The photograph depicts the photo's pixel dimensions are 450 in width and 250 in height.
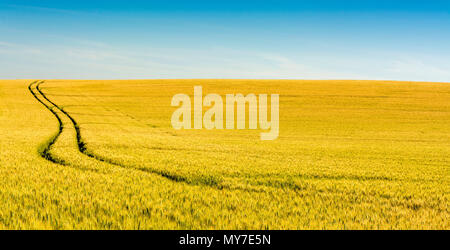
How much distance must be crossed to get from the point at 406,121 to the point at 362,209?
31.4 metres

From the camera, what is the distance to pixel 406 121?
33031 mm

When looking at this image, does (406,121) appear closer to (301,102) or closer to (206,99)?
(301,102)

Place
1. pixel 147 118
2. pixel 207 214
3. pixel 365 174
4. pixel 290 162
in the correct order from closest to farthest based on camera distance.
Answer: pixel 207 214 → pixel 365 174 → pixel 290 162 → pixel 147 118

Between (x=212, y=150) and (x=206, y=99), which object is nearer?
(x=212, y=150)

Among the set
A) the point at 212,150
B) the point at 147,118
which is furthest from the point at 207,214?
the point at 147,118
